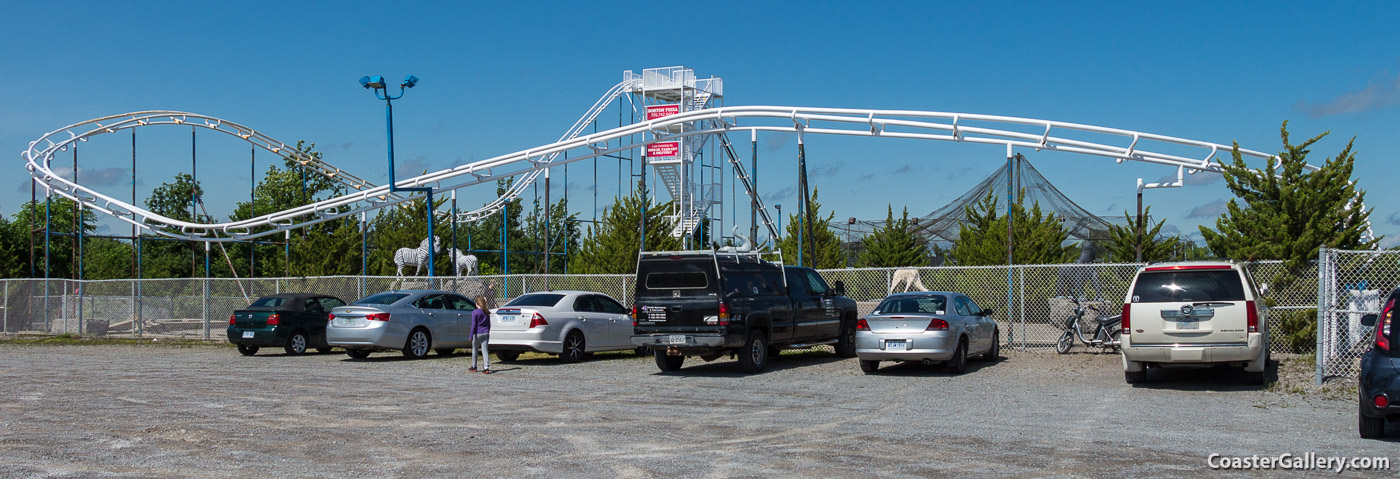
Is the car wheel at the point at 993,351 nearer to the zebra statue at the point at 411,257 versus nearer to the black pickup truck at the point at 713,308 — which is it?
the black pickup truck at the point at 713,308

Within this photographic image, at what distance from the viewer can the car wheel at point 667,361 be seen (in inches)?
676

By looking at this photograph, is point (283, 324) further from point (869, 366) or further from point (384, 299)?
point (869, 366)

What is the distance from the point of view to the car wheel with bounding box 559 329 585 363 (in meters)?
18.6

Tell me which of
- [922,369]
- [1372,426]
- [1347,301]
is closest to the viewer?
[1372,426]

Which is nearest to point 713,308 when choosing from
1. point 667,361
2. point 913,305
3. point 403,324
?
point 667,361

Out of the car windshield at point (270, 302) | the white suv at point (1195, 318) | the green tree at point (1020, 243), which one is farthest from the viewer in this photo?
the green tree at point (1020, 243)

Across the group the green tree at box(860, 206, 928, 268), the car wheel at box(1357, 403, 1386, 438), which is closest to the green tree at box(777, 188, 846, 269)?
the green tree at box(860, 206, 928, 268)

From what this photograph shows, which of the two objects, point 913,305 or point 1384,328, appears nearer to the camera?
point 1384,328

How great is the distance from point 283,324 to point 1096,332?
15.2 m

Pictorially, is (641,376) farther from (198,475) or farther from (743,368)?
(198,475)

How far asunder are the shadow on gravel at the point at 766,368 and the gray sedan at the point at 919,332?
1.65 metres

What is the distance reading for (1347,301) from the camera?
53.7 ft

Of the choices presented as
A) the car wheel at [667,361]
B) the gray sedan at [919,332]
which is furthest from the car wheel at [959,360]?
the car wheel at [667,361]

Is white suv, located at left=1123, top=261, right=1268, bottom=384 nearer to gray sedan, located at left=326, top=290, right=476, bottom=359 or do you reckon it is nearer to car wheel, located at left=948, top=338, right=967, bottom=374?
car wheel, located at left=948, top=338, right=967, bottom=374
